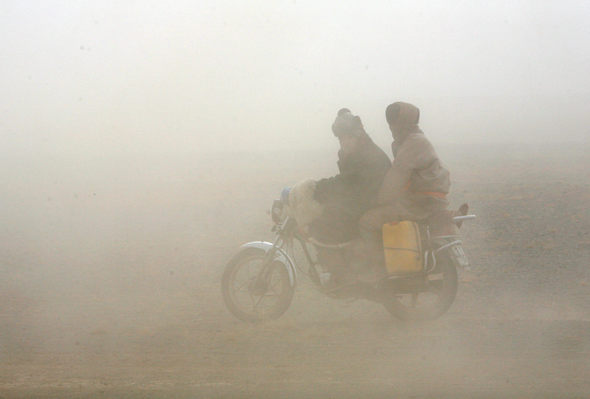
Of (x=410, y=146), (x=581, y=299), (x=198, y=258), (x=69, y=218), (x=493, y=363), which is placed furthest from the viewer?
(x=69, y=218)

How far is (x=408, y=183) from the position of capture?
628 centimetres

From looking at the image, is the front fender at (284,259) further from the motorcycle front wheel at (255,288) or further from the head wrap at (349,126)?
the head wrap at (349,126)

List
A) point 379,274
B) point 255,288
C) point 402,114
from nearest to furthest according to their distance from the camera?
1. point 402,114
2. point 379,274
3. point 255,288

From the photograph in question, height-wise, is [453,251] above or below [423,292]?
above

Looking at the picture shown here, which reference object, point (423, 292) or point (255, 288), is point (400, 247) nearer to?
point (423, 292)

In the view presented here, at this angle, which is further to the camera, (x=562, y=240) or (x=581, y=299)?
(x=562, y=240)

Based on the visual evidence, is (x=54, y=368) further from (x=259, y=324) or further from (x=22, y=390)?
(x=259, y=324)

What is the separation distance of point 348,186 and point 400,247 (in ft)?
2.09

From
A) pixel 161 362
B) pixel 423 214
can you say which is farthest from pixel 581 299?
pixel 161 362

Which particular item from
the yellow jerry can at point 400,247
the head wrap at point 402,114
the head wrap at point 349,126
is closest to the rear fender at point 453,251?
the yellow jerry can at point 400,247

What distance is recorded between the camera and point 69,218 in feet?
44.0

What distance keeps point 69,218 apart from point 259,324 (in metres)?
7.67

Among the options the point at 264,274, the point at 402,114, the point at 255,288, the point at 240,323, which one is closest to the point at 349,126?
the point at 402,114

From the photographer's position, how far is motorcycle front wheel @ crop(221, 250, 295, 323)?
6566 mm
